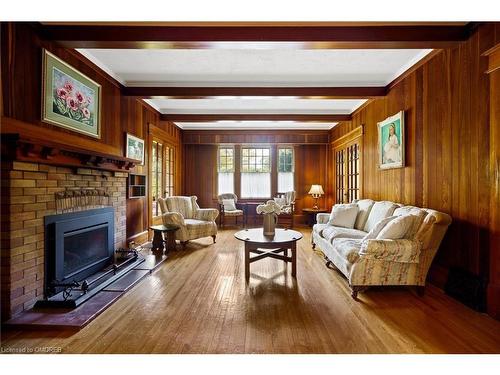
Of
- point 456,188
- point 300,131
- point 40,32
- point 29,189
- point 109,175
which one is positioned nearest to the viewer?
point 29,189

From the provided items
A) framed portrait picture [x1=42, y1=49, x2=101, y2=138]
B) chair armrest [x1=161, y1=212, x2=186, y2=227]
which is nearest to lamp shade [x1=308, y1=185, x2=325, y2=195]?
chair armrest [x1=161, y1=212, x2=186, y2=227]

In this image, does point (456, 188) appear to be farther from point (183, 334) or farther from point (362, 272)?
point (183, 334)

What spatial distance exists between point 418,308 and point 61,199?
12.4ft

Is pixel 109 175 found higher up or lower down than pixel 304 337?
higher up

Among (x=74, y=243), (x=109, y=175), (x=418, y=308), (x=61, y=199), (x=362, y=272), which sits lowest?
(x=418, y=308)

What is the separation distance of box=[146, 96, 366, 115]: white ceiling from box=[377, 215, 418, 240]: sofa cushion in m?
3.13

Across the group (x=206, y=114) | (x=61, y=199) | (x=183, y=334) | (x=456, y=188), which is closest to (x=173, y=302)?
(x=183, y=334)

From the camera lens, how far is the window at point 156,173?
5648 millimetres

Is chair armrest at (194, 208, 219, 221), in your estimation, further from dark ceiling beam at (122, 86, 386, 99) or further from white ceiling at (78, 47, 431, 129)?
white ceiling at (78, 47, 431, 129)

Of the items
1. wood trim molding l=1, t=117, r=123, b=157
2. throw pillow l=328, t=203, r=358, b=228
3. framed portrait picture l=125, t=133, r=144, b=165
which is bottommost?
throw pillow l=328, t=203, r=358, b=228

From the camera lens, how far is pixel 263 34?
2.66 m

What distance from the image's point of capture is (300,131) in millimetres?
7562

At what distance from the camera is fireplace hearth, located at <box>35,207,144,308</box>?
260cm

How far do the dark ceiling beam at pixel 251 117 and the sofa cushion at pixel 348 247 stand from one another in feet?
10.9
